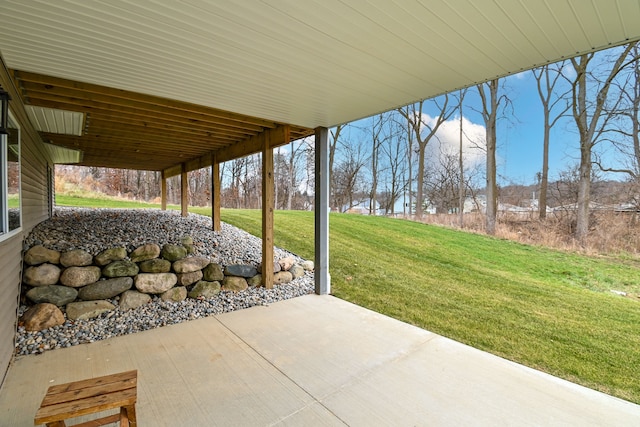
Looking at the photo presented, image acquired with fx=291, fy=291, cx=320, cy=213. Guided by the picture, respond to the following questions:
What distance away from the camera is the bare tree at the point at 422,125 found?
10641 mm

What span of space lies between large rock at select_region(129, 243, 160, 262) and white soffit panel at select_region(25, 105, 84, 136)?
184 centimetres

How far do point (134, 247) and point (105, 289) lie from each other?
0.79 meters

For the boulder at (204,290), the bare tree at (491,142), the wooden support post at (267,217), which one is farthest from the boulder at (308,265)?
the bare tree at (491,142)

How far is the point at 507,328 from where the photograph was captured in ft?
11.7

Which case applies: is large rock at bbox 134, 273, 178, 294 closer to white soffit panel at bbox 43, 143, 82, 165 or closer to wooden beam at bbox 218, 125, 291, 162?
wooden beam at bbox 218, 125, 291, 162

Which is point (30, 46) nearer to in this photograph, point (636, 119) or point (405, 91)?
point (405, 91)

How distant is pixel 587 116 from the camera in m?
6.47

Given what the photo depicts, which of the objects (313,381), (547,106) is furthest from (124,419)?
(547,106)

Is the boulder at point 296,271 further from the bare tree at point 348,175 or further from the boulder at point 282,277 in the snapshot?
the bare tree at point 348,175

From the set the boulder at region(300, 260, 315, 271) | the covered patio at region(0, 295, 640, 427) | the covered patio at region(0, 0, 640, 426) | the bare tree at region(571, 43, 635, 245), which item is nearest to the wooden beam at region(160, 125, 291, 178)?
the covered patio at region(0, 0, 640, 426)

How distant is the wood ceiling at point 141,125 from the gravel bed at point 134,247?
1.49 meters

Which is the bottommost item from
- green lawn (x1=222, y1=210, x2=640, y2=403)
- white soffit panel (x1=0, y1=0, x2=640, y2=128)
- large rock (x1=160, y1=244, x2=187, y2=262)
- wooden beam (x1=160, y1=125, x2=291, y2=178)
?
green lawn (x1=222, y1=210, x2=640, y2=403)

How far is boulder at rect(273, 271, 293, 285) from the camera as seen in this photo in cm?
478

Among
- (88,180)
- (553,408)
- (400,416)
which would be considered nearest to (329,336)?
(400,416)
